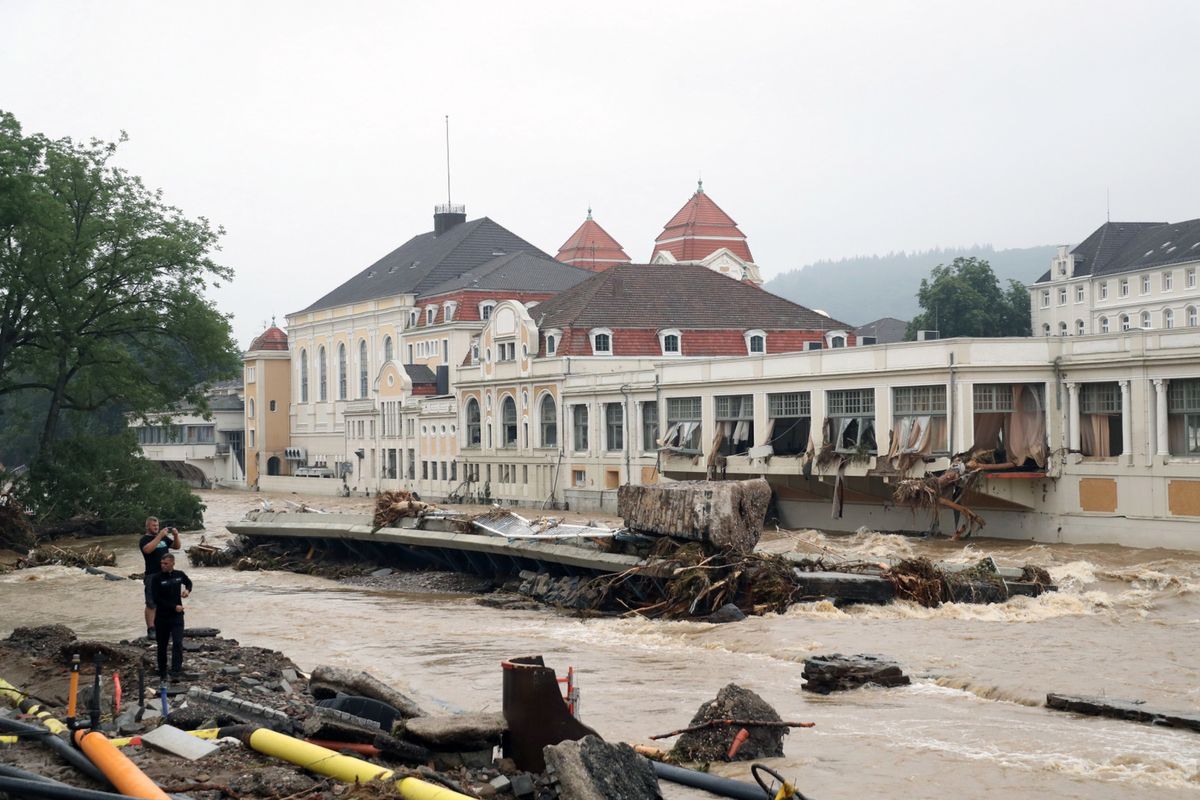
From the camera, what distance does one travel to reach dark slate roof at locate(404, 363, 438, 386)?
266ft

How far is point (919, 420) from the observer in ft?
140

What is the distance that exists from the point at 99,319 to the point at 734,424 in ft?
74.9

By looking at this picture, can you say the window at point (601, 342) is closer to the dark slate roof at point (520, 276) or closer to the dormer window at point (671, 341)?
the dormer window at point (671, 341)

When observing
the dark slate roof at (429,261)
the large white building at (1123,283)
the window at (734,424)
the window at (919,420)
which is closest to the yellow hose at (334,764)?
the window at (919,420)

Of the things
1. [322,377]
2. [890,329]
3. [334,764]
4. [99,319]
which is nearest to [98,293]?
[99,319]

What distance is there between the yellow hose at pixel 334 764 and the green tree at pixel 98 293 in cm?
3901

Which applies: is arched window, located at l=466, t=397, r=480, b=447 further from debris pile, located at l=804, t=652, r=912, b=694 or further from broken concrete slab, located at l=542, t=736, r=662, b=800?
broken concrete slab, located at l=542, t=736, r=662, b=800

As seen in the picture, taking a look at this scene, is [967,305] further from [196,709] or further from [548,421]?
[196,709]

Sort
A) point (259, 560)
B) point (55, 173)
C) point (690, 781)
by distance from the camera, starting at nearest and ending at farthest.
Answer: point (690, 781)
point (259, 560)
point (55, 173)

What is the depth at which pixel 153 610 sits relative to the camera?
18.1 metres

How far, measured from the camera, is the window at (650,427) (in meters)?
55.9

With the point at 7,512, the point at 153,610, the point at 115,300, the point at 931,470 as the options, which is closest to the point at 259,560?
the point at 7,512

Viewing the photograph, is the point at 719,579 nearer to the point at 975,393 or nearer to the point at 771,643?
the point at 771,643

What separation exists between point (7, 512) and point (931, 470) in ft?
91.2
